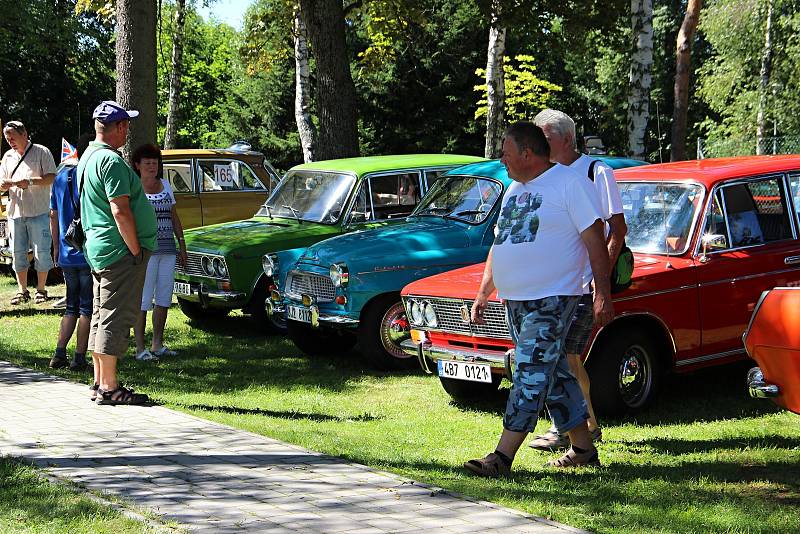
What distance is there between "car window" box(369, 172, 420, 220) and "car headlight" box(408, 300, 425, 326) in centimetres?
353

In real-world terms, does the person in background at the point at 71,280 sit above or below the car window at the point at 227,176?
below

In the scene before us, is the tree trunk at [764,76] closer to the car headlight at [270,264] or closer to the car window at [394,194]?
the car window at [394,194]

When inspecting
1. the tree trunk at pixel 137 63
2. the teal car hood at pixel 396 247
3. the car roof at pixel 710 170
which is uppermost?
the tree trunk at pixel 137 63

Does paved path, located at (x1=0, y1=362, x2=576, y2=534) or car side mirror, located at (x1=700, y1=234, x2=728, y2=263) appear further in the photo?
car side mirror, located at (x1=700, y1=234, x2=728, y2=263)

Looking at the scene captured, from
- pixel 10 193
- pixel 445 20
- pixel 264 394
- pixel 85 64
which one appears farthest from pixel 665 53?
pixel 264 394

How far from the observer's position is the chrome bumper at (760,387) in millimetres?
5695

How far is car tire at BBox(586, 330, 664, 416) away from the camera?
7605mm

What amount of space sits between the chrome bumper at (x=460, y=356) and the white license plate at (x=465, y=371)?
3 centimetres

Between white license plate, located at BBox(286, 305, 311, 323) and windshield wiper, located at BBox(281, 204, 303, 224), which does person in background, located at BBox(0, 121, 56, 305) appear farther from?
white license plate, located at BBox(286, 305, 311, 323)

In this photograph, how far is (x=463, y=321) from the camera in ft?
26.6

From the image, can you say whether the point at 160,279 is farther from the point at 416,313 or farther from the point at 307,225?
the point at 416,313

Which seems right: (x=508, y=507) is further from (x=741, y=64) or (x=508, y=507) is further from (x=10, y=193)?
(x=741, y=64)

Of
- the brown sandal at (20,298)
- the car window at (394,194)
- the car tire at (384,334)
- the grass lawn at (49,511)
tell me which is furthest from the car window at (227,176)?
the grass lawn at (49,511)

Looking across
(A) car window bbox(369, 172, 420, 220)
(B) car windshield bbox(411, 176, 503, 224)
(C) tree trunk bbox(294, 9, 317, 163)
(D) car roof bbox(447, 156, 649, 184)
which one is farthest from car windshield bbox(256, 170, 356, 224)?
(C) tree trunk bbox(294, 9, 317, 163)
